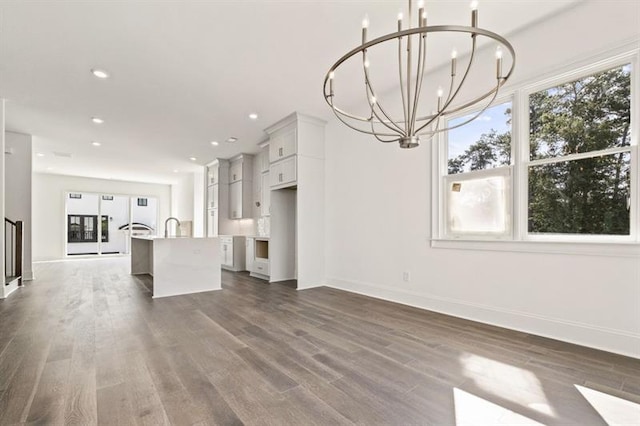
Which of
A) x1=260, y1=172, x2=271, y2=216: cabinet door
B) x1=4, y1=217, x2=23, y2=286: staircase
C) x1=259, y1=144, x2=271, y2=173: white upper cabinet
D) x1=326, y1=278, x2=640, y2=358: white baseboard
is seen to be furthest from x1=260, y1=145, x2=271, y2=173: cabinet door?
x1=4, y1=217, x2=23, y2=286: staircase

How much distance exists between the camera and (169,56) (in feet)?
10.4

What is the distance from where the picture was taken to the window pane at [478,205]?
310cm

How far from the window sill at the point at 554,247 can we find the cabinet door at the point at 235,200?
5.12 meters

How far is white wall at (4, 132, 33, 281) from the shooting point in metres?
5.49

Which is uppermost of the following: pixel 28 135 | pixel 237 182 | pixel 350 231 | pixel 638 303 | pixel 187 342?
pixel 28 135

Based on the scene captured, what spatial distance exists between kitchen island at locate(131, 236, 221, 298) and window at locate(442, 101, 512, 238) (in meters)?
3.71

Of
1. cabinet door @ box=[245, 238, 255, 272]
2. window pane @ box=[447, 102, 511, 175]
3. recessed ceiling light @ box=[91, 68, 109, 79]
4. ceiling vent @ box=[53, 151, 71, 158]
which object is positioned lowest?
cabinet door @ box=[245, 238, 255, 272]

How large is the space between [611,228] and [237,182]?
22.3 ft

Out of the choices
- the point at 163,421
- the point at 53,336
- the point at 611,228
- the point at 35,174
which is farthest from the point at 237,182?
the point at 35,174

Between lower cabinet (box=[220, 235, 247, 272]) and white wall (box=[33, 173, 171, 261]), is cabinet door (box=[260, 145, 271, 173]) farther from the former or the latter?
white wall (box=[33, 173, 171, 261])

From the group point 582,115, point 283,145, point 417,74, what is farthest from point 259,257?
point 582,115

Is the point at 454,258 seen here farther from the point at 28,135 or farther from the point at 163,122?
the point at 28,135

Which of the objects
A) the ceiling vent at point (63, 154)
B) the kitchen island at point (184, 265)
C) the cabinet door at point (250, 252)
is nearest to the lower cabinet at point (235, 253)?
the cabinet door at point (250, 252)

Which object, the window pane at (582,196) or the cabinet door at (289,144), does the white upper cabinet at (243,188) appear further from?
the window pane at (582,196)
